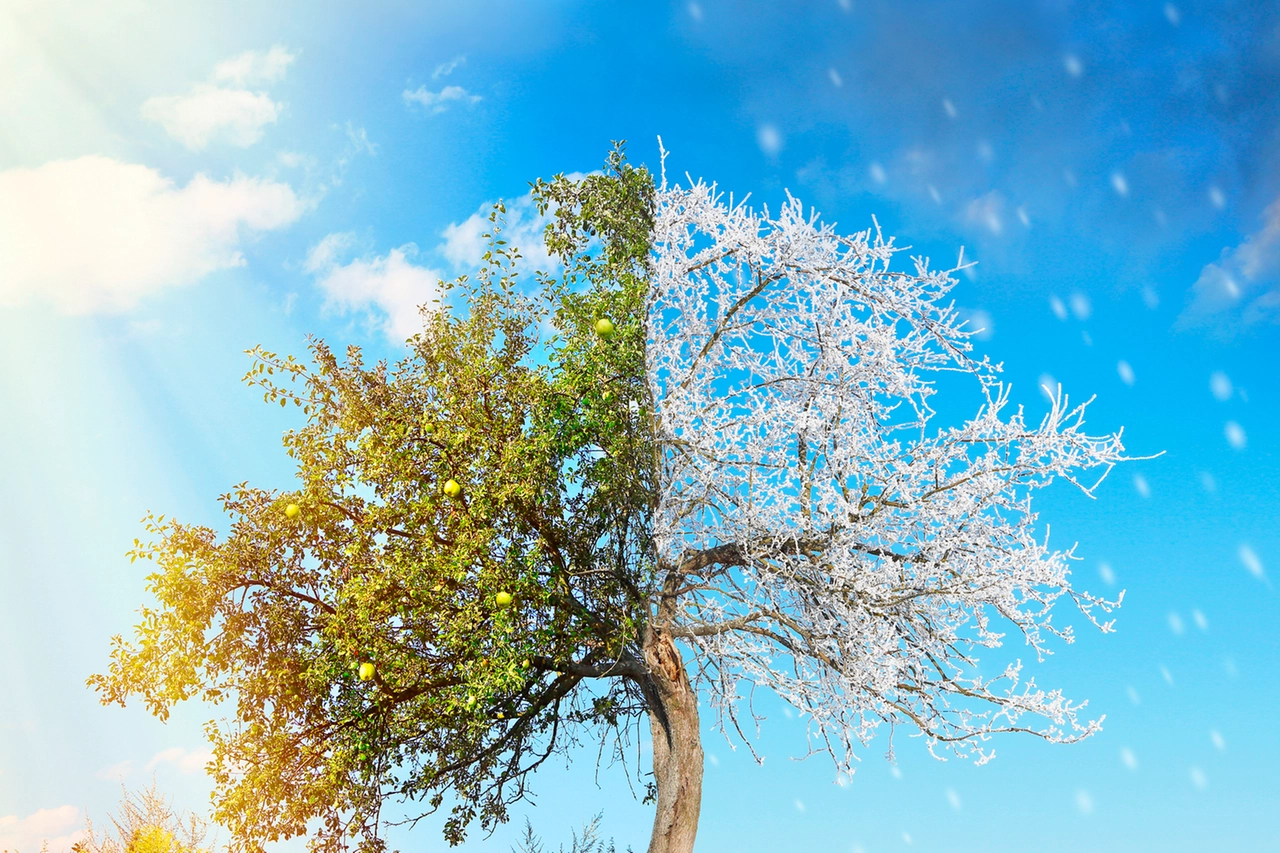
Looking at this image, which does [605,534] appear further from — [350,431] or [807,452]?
[350,431]

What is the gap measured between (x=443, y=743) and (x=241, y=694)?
74.2 inches

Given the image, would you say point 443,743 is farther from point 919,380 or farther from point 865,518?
point 919,380

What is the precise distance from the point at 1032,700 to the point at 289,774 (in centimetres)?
659

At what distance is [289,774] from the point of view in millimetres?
8023

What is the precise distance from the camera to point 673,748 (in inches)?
329

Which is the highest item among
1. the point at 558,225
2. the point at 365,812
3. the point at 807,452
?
the point at 558,225

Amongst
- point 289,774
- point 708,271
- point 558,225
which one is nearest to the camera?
point 289,774

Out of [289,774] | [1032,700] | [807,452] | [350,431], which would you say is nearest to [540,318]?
[350,431]

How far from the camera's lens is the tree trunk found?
8.17m

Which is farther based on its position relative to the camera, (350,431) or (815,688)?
(350,431)

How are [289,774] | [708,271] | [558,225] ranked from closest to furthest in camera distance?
[289,774] → [708,271] → [558,225]

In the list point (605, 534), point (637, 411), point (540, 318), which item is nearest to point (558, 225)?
point (540, 318)

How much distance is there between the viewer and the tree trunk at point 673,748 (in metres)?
8.17

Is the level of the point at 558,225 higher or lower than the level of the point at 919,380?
higher
